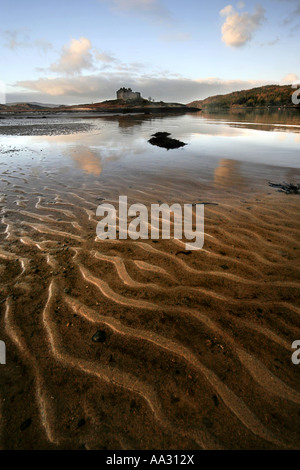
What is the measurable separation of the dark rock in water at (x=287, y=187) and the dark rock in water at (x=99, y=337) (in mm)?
5713

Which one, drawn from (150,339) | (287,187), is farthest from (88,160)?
(150,339)

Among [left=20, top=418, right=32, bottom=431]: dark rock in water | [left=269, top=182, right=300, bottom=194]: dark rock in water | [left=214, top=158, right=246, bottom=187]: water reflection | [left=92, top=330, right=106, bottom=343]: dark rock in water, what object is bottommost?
[left=20, top=418, right=32, bottom=431]: dark rock in water

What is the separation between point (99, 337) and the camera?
7.04ft

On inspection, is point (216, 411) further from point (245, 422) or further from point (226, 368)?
point (226, 368)

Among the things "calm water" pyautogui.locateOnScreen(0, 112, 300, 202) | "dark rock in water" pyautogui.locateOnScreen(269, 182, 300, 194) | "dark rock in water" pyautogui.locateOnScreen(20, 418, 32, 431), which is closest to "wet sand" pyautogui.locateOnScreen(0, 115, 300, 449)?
"dark rock in water" pyautogui.locateOnScreen(20, 418, 32, 431)

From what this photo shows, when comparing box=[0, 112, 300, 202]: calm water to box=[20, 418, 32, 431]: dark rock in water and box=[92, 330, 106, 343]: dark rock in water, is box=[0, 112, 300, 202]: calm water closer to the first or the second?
box=[92, 330, 106, 343]: dark rock in water

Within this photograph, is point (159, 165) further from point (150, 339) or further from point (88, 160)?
point (150, 339)

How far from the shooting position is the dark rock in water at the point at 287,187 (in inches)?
228

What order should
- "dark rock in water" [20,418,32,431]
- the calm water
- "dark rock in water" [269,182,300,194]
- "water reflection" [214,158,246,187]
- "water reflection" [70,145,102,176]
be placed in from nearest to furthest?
"dark rock in water" [20,418,32,431] → "dark rock in water" [269,182,300,194] → "water reflection" [214,158,246,187] → the calm water → "water reflection" [70,145,102,176]

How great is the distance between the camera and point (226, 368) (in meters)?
1.89

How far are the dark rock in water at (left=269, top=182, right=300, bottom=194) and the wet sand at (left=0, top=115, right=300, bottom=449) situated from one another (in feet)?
7.72

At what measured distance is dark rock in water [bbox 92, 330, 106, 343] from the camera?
6.98 ft
